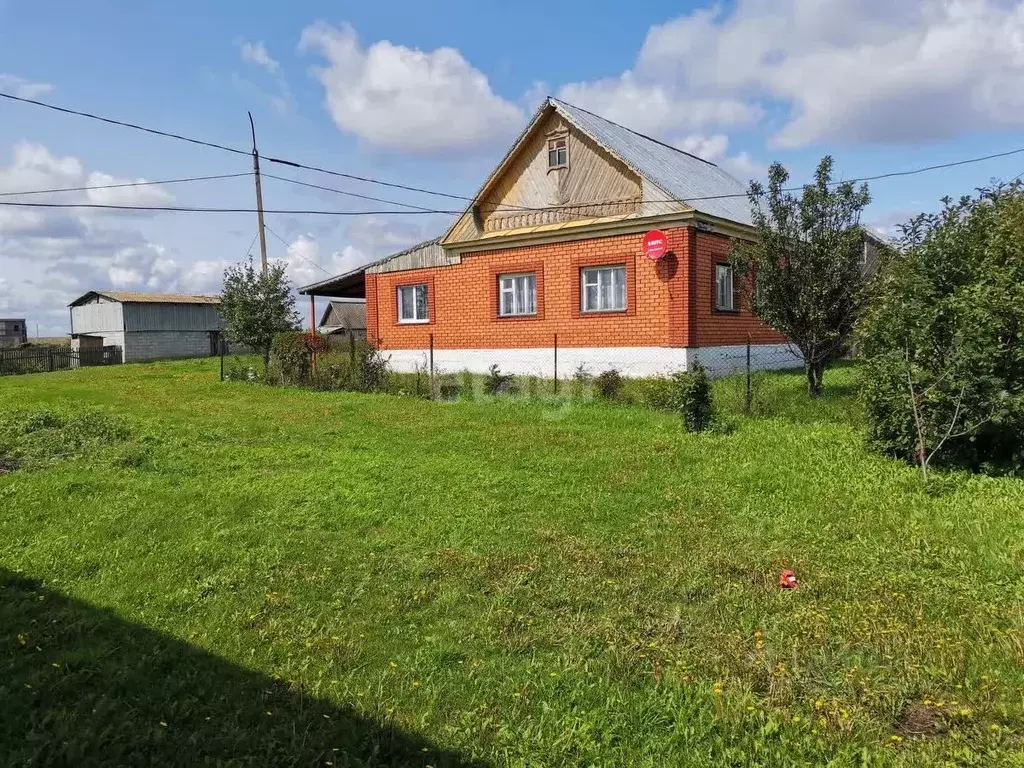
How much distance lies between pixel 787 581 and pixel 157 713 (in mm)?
3504

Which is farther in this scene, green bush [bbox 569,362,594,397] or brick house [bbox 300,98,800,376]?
brick house [bbox 300,98,800,376]

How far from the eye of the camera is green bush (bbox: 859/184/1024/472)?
6.21 m

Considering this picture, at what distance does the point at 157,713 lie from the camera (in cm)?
278

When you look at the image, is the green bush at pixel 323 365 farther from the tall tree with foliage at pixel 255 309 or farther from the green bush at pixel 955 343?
the green bush at pixel 955 343

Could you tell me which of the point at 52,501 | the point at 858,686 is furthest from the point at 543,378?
the point at 858,686

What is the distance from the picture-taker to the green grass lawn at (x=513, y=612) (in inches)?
106

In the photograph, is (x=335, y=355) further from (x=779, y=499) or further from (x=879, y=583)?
(x=879, y=583)

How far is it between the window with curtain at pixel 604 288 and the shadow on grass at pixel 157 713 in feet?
42.5

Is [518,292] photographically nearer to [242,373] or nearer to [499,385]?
[499,385]

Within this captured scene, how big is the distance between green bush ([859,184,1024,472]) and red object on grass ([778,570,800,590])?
3160 millimetres

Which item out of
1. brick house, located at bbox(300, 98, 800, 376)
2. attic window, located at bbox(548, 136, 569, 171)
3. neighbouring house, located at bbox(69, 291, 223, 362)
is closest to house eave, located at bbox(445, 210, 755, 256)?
brick house, located at bbox(300, 98, 800, 376)

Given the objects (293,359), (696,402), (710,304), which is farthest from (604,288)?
(293,359)

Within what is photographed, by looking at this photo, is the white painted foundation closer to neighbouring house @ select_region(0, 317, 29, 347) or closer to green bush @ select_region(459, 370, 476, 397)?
green bush @ select_region(459, 370, 476, 397)

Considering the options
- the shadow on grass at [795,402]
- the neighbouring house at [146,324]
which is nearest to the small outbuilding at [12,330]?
the neighbouring house at [146,324]
